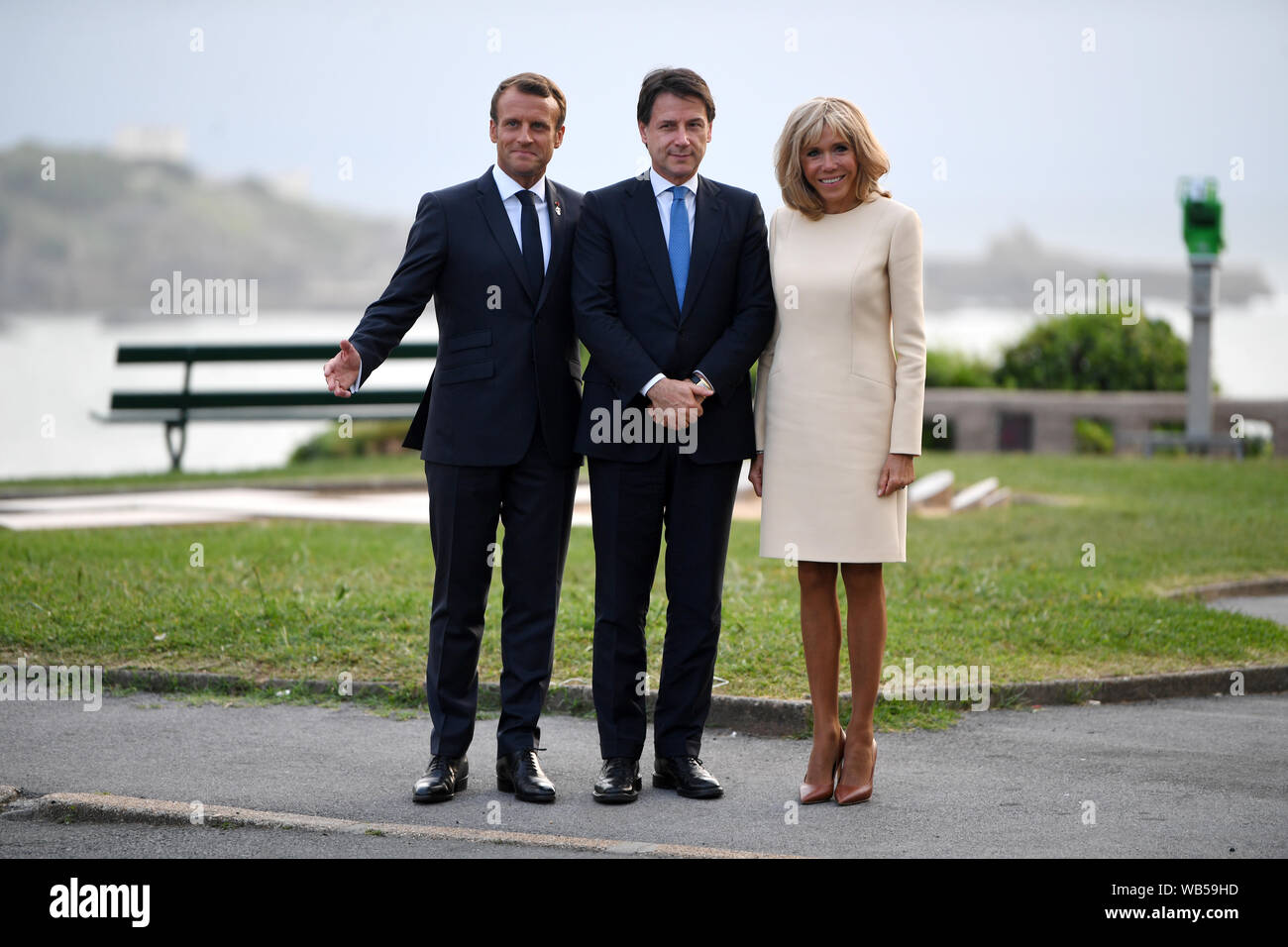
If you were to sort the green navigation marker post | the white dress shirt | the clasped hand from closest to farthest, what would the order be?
1. the clasped hand
2. the white dress shirt
3. the green navigation marker post

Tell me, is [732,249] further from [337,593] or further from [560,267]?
[337,593]

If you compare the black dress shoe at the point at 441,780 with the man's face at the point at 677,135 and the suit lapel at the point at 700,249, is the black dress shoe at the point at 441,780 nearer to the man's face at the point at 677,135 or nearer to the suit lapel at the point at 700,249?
the suit lapel at the point at 700,249

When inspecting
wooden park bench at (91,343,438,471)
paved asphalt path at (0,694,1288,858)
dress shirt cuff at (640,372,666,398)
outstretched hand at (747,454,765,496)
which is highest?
wooden park bench at (91,343,438,471)

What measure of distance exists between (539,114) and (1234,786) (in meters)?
3.41

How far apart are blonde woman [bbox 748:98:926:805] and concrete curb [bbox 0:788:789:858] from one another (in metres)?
0.87

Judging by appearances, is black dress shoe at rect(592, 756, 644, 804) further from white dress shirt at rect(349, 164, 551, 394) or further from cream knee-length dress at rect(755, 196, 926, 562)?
white dress shirt at rect(349, 164, 551, 394)

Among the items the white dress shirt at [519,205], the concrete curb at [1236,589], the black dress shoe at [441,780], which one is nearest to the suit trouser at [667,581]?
the black dress shoe at [441,780]

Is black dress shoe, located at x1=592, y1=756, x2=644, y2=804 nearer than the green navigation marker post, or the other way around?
black dress shoe, located at x1=592, y1=756, x2=644, y2=804

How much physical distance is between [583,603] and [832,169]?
3.71 metres

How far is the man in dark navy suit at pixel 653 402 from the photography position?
5.01m

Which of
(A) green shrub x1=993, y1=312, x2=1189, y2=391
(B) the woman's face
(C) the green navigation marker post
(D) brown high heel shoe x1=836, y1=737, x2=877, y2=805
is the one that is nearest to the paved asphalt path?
(D) brown high heel shoe x1=836, y1=737, x2=877, y2=805

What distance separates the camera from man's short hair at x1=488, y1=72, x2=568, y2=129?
5070mm

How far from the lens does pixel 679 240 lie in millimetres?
5113
